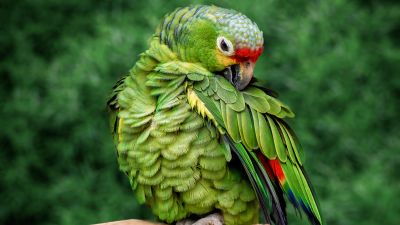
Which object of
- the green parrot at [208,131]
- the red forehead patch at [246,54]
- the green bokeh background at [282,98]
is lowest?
the green bokeh background at [282,98]

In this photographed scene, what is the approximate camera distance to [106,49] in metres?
3.05

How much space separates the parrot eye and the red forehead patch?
2 cm

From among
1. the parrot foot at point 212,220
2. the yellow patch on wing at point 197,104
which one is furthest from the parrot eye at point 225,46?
the parrot foot at point 212,220

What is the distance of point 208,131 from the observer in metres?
1.51

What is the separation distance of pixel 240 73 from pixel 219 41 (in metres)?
0.10

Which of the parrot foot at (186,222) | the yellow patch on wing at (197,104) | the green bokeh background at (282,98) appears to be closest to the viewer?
the yellow patch on wing at (197,104)

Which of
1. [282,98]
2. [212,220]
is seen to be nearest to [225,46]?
[212,220]

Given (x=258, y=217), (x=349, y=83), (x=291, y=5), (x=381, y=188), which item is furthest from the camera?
(x=291, y=5)

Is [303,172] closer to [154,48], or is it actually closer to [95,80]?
[154,48]

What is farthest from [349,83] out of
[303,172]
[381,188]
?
[303,172]

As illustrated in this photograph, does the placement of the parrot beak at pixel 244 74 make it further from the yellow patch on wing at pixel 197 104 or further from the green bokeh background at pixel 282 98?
the green bokeh background at pixel 282 98

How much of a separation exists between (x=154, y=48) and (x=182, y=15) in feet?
0.38

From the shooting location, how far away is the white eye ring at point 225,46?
154 cm

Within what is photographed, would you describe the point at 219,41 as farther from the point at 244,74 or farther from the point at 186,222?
the point at 186,222
